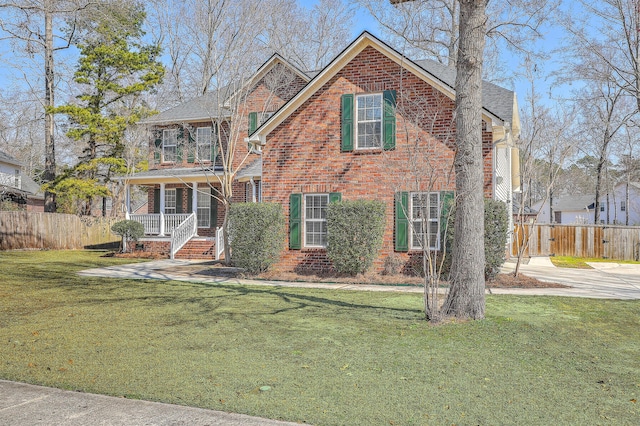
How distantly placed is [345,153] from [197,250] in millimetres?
8874

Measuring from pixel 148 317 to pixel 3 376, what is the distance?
3.05 metres

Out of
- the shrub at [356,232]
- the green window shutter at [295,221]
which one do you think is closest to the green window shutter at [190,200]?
the green window shutter at [295,221]

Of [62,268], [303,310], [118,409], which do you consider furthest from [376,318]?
[62,268]

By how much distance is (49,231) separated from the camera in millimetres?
23344

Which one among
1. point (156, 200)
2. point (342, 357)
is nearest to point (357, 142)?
point (342, 357)

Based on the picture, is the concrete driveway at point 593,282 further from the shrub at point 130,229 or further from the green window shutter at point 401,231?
the shrub at point 130,229

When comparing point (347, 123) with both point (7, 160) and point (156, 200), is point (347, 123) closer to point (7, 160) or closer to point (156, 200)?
point (156, 200)

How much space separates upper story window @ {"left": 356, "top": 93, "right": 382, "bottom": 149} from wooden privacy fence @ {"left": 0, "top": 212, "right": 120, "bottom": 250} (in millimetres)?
17097

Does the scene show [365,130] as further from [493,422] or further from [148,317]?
[493,422]

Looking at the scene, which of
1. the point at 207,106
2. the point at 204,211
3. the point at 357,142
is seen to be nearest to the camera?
the point at 357,142

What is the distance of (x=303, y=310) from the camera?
8.44 meters

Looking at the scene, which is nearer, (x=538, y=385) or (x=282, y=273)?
(x=538, y=385)

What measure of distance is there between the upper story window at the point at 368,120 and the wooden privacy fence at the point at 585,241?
38.1 feet

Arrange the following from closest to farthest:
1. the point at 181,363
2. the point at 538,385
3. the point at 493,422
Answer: the point at 493,422 → the point at 538,385 → the point at 181,363
